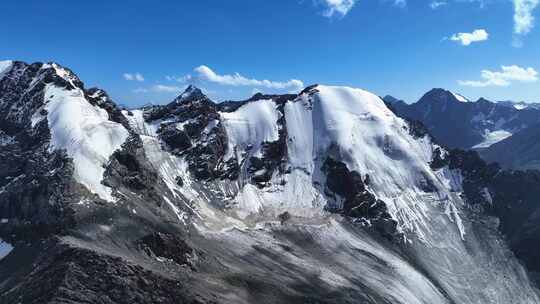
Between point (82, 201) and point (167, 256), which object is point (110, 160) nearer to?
point (82, 201)

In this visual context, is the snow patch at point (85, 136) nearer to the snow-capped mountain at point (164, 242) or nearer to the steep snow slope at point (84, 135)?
the steep snow slope at point (84, 135)

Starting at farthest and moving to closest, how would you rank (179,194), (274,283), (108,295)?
(179,194) → (274,283) → (108,295)

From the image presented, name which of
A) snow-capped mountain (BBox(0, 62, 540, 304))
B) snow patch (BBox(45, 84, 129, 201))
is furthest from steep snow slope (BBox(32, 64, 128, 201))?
snow-capped mountain (BBox(0, 62, 540, 304))

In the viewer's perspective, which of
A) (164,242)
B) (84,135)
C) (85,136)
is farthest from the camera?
(84,135)

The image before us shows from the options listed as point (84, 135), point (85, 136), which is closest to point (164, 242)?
point (85, 136)

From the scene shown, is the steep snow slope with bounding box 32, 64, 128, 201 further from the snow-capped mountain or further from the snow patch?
the snow-capped mountain

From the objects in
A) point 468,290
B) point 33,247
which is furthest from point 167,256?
point 468,290

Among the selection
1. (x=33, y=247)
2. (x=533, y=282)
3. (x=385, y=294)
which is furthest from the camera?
(x=533, y=282)

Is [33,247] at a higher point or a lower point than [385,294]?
higher

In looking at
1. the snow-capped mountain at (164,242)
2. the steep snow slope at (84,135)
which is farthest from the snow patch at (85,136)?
the snow-capped mountain at (164,242)

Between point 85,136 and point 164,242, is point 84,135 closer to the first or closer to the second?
point 85,136

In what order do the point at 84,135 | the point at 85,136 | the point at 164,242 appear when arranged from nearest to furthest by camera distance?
the point at 164,242 < the point at 85,136 < the point at 84,135
